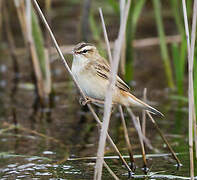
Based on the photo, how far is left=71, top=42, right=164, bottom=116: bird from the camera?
4.67m

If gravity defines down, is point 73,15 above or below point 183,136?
above

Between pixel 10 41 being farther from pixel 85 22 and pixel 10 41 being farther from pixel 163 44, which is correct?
pixel 163 44

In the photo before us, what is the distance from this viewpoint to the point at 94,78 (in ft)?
15.5

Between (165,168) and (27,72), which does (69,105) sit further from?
(165,168)

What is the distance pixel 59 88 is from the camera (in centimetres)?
810

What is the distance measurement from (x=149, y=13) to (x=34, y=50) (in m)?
4.36

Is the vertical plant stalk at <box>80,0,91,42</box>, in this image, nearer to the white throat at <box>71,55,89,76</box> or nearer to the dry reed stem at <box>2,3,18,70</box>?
the dry reed stem at <box>2,3,18,70</box>

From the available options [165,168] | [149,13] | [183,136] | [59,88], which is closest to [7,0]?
[59,88]

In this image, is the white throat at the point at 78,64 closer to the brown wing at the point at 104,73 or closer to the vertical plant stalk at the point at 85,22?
the brown wing at the point at 104,73

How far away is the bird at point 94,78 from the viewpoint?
4.67 m

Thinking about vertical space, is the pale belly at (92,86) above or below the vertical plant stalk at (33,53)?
below

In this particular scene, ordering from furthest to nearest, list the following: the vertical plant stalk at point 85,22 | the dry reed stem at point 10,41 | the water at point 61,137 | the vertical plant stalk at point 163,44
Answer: the dry reed stem at point 10,41 < the vertical plant stalk at point 85,22 < the vertical plant stalk at point 163,44 < the water at point 61,137

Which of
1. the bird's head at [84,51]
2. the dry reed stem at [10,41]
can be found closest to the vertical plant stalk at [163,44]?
the dry reed stem at [10,41]

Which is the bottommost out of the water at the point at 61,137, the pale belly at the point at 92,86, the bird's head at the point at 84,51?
the water at the point at 61,137
